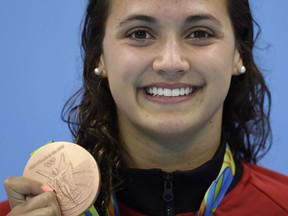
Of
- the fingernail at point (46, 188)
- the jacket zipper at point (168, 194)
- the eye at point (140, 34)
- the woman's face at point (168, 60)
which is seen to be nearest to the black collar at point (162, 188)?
the jacket zipper at point (168, 194)

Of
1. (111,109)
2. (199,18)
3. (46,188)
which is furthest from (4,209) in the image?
(199,18)

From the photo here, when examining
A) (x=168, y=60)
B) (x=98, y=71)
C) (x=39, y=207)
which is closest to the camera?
(x=39, y=207)

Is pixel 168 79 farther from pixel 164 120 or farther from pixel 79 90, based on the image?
pixel 79 90

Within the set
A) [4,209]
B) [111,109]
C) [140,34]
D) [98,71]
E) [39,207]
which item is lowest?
[4,209]

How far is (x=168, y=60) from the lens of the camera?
4.12 feet

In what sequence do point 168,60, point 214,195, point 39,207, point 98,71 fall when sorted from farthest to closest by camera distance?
point 98,71
point 214,195
point 168,60
point 39,207

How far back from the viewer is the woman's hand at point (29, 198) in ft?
3.73

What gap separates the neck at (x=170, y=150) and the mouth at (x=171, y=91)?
0.42 feet

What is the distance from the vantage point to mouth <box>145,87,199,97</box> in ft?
4.33

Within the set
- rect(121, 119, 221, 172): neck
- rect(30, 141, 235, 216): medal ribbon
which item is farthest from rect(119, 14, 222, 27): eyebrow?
rect(30, 141, 235, 216): medal ribbon

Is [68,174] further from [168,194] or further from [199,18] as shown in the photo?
[199,18]

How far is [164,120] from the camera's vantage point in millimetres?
1310

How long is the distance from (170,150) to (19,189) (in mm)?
446

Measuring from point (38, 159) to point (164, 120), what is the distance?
335 mm
